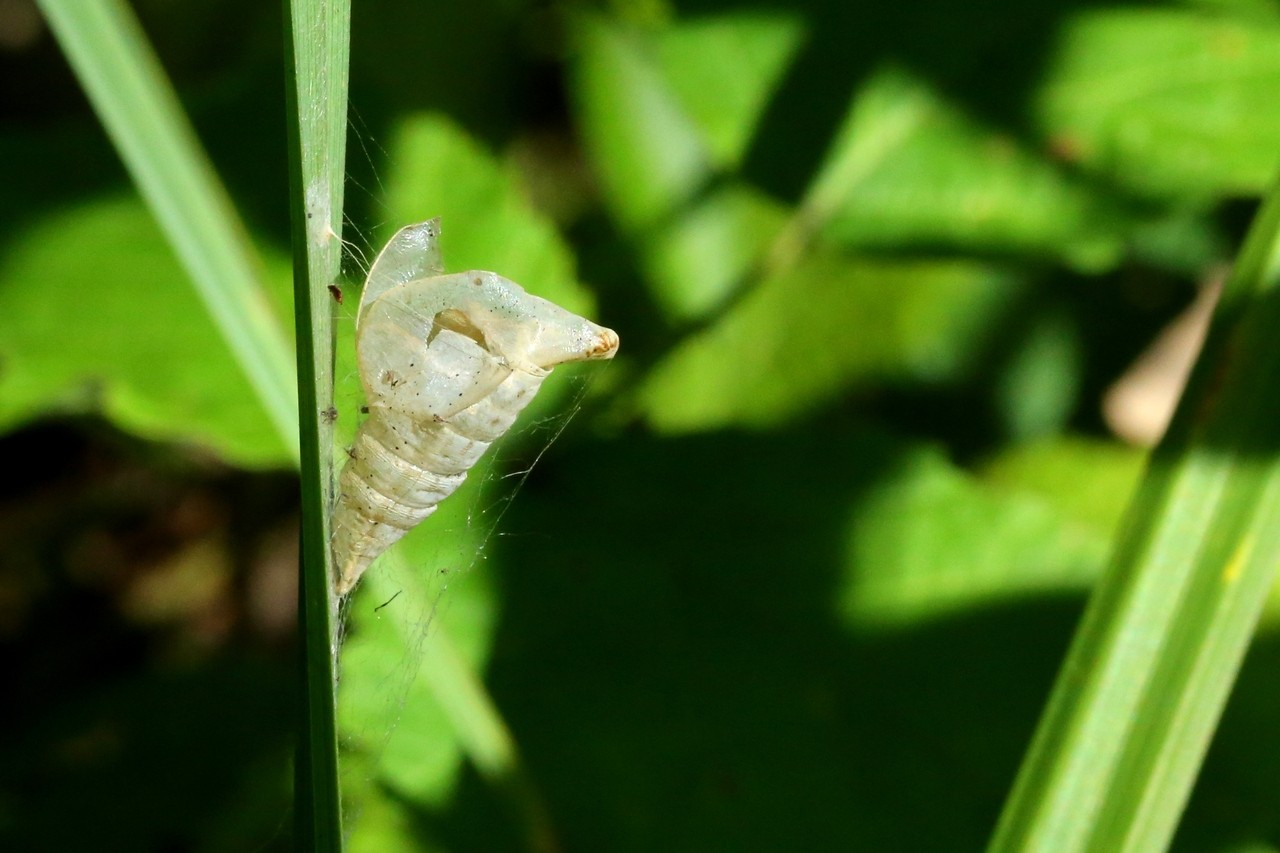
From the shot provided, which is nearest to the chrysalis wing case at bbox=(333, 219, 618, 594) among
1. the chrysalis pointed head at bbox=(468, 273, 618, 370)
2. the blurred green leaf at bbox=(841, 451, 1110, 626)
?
the chrysalis pointed head at bbox=(468, 273, 618, 370)

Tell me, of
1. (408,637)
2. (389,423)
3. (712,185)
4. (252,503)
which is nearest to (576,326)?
(389,423)

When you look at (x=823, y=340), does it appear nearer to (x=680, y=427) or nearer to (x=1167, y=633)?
(x=680, y=427)

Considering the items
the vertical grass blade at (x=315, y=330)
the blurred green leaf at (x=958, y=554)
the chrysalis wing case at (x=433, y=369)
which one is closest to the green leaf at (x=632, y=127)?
the blurred green leaf at (x=958, y=554)

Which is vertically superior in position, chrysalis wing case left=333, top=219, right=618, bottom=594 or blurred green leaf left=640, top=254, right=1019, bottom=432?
blurred green leaf left=640, top=254, right=1019, bottom=432

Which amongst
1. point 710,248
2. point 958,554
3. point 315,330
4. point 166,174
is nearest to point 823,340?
point 710,248

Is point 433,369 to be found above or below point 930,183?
Result: below

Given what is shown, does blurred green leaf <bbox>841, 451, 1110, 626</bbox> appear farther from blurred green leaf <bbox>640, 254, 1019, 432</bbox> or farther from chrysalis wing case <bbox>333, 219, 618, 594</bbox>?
chrysalis wing case <bbox>333, 219, 618, 594</bbox>
